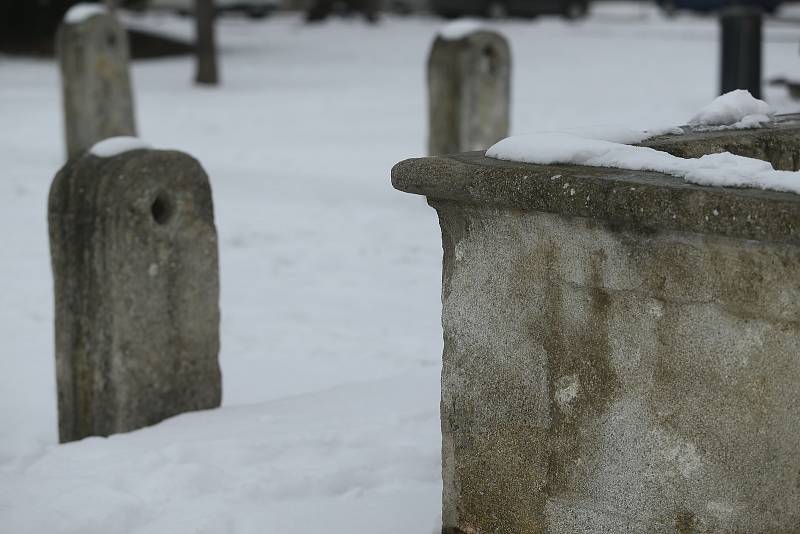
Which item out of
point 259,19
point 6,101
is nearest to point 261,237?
point 6,101

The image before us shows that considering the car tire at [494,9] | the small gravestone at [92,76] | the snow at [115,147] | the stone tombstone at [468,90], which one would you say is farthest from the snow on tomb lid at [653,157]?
the car tire at [494,9]

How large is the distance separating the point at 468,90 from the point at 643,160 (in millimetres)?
6130

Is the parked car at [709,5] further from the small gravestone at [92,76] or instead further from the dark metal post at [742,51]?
the small gravestone at [92,76]

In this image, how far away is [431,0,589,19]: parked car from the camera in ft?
85.9

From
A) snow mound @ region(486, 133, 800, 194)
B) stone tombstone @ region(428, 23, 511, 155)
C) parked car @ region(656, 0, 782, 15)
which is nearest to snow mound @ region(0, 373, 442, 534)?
snow mound @ region(486, 133, 800, 194)

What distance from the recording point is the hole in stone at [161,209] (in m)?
3.87

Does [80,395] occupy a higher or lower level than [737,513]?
lower

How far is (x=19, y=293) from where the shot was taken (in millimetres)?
6129

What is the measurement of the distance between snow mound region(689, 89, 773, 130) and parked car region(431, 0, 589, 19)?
2344cm

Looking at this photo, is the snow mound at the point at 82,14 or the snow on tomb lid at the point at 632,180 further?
the snow mound at the point at 82,14

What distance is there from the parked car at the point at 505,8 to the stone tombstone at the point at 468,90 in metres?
17.9

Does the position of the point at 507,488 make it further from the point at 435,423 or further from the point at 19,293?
the point at 19,293

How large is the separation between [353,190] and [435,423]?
16.4 ft

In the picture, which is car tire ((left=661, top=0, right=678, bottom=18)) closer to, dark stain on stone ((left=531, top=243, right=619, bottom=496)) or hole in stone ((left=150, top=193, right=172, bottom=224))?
hole in stone ((left=150, top=193, right=172, bottom=224))
